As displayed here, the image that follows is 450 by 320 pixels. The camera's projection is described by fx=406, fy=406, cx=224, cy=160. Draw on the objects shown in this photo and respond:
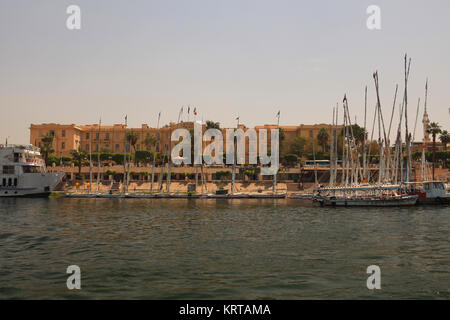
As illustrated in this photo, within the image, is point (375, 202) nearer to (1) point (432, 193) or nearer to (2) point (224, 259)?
(1) point (432, 193)

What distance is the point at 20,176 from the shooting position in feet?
276

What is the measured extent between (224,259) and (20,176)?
74.7 m

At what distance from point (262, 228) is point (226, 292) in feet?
63.4

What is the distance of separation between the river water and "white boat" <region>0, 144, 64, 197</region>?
50.2 m

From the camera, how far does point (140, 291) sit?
55.0 ft

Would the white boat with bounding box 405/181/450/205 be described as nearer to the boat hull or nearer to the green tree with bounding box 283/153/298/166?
the boat hull

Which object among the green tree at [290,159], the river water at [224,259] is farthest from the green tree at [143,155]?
the river water at [224,259]

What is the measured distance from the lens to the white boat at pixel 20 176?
275 ft

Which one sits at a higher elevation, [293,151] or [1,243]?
[293,151]

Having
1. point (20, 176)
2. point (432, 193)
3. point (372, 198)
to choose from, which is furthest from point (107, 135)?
point (432, 193)

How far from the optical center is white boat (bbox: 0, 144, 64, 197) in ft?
275
